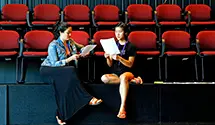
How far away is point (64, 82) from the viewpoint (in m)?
4.04

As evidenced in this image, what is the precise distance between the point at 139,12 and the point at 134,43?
869mm

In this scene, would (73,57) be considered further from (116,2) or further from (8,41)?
(116,2)

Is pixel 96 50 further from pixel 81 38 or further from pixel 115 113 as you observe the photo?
pixel 115 113

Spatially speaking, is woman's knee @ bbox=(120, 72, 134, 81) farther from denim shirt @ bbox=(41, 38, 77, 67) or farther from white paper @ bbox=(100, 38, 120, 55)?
denim shirt @ bbox=(41, 38, 77, 67)

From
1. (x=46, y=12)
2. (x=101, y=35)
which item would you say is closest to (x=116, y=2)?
(x=46, y=12)

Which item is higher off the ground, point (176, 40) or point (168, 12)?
point (168, 12)

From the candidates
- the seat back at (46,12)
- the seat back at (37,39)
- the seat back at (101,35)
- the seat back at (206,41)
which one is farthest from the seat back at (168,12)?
the seat back at (37,39)

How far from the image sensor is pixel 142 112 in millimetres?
4215

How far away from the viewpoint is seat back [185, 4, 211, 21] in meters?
6.07

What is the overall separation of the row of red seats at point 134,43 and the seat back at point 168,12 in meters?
0.54

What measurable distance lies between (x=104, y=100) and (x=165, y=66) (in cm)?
154

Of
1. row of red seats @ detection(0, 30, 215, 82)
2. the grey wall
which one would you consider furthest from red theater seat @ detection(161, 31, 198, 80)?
the grey wall

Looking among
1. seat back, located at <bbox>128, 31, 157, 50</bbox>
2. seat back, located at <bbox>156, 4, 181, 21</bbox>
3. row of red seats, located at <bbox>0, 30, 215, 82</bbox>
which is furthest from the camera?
seat back, located at <bbox>156, 4, 181, 21</bbox>

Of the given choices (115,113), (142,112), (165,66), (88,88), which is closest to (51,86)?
(88,88)
